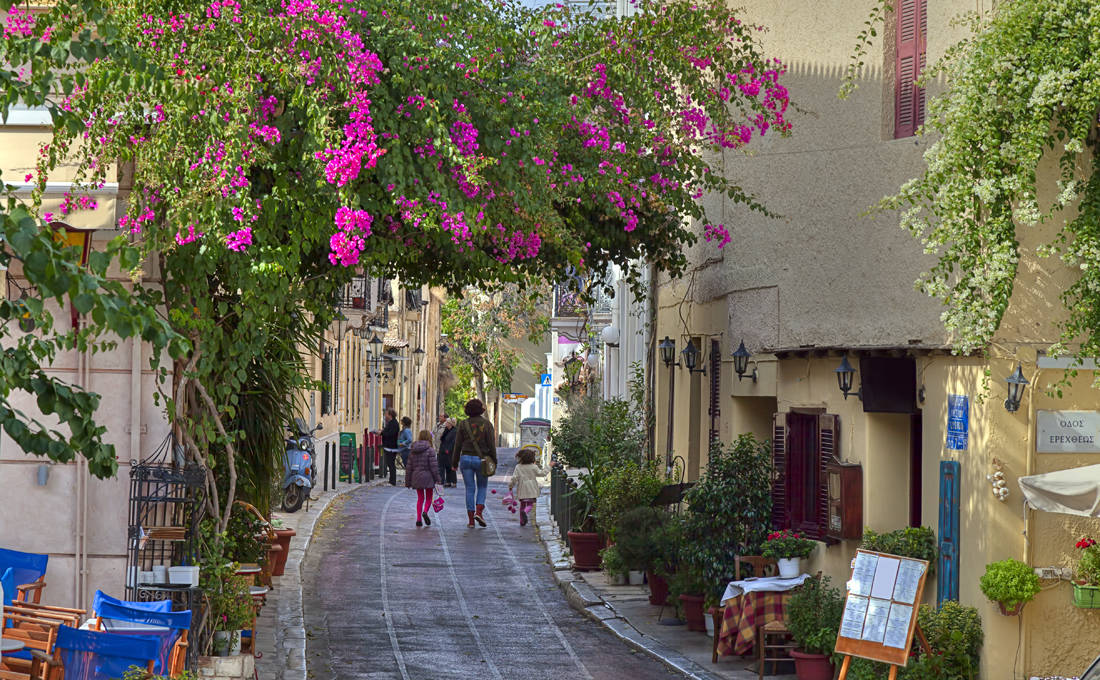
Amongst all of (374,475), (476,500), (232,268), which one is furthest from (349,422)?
(232,268)

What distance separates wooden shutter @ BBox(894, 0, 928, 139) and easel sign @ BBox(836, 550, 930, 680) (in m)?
4.28

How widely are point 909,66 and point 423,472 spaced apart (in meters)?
12.6

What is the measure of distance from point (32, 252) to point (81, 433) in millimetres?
911

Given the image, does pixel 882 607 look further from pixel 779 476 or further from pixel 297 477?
pixel 297 477

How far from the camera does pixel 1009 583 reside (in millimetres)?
10625

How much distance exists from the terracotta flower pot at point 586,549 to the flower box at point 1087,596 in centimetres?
816

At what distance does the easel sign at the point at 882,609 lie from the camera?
9961mm

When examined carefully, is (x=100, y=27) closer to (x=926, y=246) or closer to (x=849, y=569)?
(x=926, y=246)

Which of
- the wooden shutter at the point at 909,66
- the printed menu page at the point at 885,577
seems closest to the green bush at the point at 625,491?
the wooden shutter at the point at 909,66

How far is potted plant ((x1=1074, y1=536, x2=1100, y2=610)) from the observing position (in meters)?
10.7

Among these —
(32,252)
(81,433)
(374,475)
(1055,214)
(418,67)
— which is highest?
(418,67)

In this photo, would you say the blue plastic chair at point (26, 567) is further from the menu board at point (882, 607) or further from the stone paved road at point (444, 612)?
the menu board at point (882, 607)

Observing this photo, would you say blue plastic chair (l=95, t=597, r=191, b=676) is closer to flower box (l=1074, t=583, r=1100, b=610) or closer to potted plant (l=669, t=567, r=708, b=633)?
potted plant (l=669, t=567, r=708, b=633)

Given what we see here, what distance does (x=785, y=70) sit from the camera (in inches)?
542
